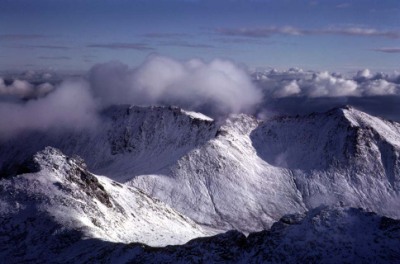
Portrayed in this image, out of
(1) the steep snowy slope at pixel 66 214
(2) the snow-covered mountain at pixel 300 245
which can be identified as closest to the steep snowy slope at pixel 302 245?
(2) the snow-covered mountain at pixel 300 245

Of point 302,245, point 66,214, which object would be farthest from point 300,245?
point 66,214

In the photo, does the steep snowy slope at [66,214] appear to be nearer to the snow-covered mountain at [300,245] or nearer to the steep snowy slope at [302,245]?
the snow-covered mountain at [300,245]

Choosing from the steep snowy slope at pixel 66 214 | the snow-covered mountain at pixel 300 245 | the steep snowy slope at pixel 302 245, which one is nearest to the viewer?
the steep snowy slope at pixel 302 245

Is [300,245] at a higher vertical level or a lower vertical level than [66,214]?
higher

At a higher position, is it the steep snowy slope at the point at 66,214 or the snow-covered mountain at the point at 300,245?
the snow-covered mountain at the point at 300,245

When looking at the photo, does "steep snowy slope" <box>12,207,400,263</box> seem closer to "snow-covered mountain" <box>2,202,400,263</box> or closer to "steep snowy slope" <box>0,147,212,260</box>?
"snow-covered mountain" <box>2,202,400,263</box>

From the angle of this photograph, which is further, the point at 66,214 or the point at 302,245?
the point at 66,214

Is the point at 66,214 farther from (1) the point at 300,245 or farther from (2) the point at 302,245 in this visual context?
(2) the point at 302,245
